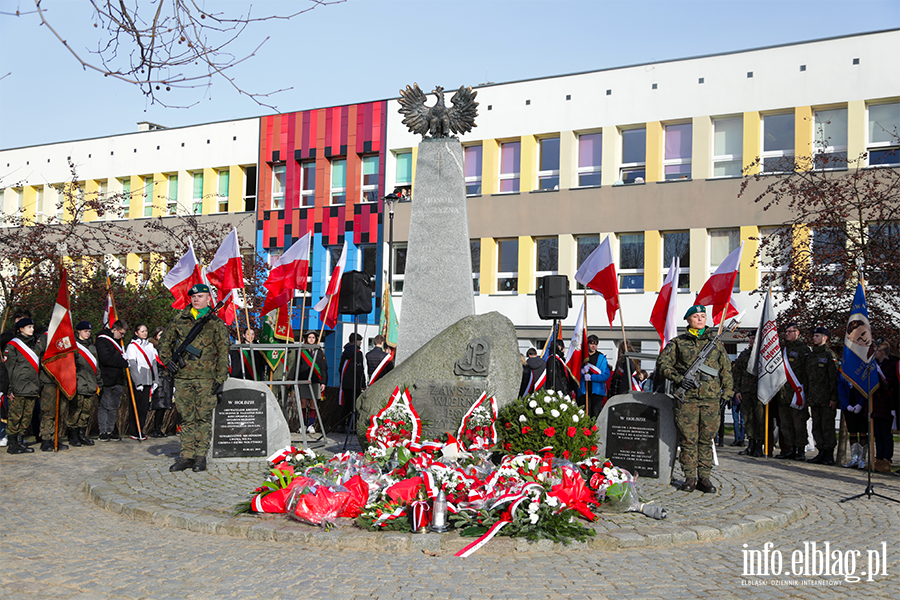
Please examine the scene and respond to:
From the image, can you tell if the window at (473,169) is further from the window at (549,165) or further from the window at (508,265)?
the window at (549,165)

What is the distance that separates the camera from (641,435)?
9156mm

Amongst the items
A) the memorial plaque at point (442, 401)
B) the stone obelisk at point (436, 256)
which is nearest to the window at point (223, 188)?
the stone obelisk at point (436, 256)

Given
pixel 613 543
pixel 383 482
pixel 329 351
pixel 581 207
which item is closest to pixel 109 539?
pixel 383 482

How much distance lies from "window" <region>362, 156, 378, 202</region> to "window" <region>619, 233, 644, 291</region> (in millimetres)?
9820

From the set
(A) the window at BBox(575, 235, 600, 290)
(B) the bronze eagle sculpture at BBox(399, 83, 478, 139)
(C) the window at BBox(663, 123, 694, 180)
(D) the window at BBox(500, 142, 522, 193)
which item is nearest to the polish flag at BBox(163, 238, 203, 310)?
(B) the bronze eagle sculpture at BBox(399, 83, 478, 139)

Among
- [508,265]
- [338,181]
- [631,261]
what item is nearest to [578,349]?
[631,261]

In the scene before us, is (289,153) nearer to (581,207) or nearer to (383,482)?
(581,207)

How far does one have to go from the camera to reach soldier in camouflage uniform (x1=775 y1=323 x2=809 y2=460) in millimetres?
12523

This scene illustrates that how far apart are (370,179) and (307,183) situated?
3189 millimetres

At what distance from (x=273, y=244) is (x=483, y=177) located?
9606mm

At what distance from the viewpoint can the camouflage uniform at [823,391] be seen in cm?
1209

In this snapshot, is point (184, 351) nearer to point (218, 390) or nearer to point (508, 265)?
point (218, 390)

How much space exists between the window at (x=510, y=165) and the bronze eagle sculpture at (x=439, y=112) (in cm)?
1738

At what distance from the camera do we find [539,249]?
27.9 metres
